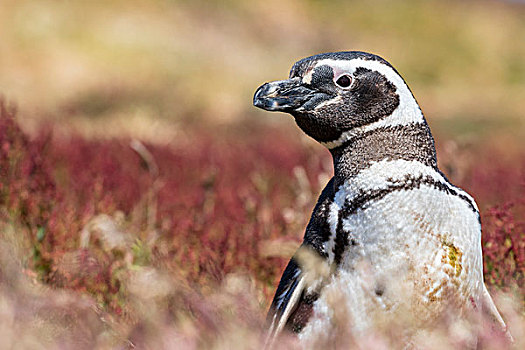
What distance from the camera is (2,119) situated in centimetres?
422

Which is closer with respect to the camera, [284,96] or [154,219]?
[284,96]

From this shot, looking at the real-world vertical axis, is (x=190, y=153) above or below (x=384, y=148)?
below

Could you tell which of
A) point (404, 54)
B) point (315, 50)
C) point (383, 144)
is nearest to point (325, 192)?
point (383, 144)

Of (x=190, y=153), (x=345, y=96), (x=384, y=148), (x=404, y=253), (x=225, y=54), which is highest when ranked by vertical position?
(x=345, y=96)

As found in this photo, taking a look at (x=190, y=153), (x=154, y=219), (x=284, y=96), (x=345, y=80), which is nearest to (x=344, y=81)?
(x=345, y=80)

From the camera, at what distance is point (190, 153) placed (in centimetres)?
774

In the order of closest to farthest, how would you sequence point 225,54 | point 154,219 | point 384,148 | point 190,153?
point 384,148 → point 154,219 → point 190,153 → point 225,54

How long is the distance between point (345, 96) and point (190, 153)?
18.4 ft

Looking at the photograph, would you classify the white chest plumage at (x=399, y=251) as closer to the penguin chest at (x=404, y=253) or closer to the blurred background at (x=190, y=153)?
the penguin chest at (x=404, y=253)

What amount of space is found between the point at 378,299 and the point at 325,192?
1.56 feet

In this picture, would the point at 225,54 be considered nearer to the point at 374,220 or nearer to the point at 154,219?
the point at 154,219

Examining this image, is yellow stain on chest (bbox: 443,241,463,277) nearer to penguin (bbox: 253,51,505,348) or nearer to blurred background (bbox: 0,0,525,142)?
penguin (bbox: 253,51,505,348)

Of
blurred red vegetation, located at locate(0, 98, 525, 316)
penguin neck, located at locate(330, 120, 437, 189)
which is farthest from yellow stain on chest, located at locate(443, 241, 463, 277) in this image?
blurred red vegetation, located at locate(0, 98, 525, 316)

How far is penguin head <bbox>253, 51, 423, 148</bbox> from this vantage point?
2.22 m
